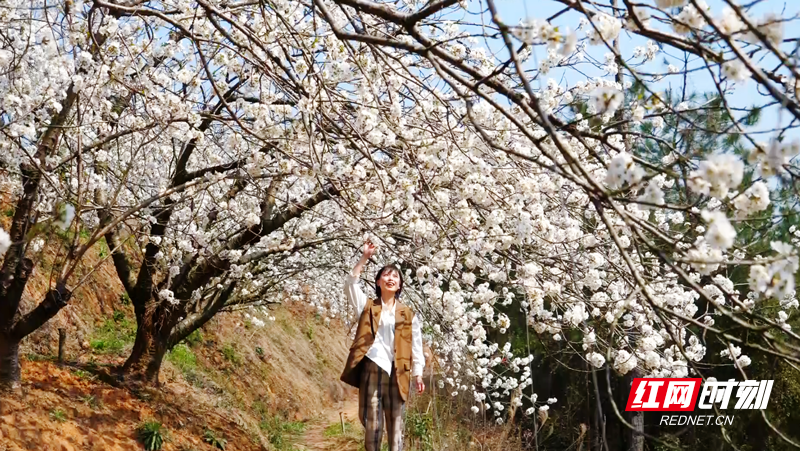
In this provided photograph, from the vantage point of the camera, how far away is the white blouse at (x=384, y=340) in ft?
15.0

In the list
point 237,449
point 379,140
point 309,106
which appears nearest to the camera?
point 309,106

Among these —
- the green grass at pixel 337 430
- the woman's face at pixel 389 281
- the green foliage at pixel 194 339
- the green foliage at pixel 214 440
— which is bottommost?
the green foliage at pixel 214 440

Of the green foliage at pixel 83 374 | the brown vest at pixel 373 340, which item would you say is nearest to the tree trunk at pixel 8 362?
the green foliage at pixel 83 374

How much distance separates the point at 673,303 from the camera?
5.42 m

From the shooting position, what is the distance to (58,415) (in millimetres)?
5355

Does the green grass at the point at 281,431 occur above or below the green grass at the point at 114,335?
below

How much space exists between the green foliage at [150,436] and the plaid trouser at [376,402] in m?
2.01

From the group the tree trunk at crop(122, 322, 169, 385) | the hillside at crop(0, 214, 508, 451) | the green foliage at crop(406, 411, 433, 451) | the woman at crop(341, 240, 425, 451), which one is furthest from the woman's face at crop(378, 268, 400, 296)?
the green foliage at crop(406, 411, 433, 451)

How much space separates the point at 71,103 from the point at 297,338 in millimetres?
11470

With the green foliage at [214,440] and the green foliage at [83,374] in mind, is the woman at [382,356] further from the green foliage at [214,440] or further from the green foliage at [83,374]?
the green foliage at [83,374]

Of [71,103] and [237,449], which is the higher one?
[71,103]

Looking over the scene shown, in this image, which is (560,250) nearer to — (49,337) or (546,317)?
(546,317)

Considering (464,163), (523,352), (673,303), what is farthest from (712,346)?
(464,163)

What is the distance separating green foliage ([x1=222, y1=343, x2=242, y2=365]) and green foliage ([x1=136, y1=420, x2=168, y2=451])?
18.0 ft
